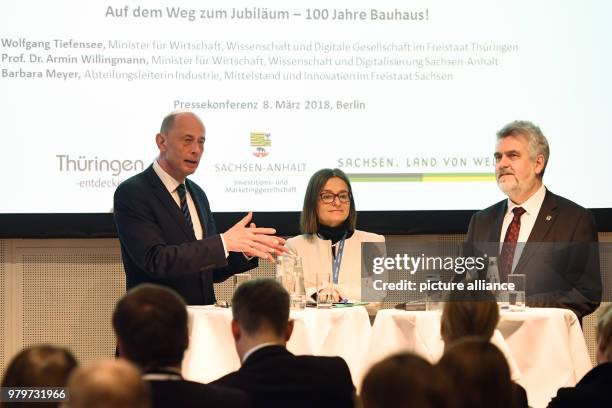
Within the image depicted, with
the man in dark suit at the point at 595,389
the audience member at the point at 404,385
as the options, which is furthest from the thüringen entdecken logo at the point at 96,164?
the audience member at the point at 404,385

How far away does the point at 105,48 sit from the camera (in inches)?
244

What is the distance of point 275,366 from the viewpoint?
123 inches

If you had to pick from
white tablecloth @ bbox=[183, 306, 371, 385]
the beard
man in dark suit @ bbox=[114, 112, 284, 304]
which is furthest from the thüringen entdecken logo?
the beard

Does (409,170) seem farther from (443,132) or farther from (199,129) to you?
(199,129)

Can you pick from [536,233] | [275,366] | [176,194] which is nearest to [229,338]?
[176,194]

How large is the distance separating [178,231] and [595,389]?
2.63 meters

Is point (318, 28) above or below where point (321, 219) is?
above

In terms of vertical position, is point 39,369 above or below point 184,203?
below

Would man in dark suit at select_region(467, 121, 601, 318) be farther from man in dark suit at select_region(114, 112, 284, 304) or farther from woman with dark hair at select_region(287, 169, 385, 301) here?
man in dark suit at select_region(114, 112, 284, 304)

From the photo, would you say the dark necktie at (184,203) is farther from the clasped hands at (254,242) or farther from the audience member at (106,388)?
the audience member at (106,388)

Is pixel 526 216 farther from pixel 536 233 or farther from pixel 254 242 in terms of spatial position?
pixel 254 242

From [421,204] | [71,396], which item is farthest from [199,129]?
[71,396]

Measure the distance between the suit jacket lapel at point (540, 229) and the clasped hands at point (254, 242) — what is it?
145 cm

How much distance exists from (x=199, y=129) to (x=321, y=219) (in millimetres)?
976
